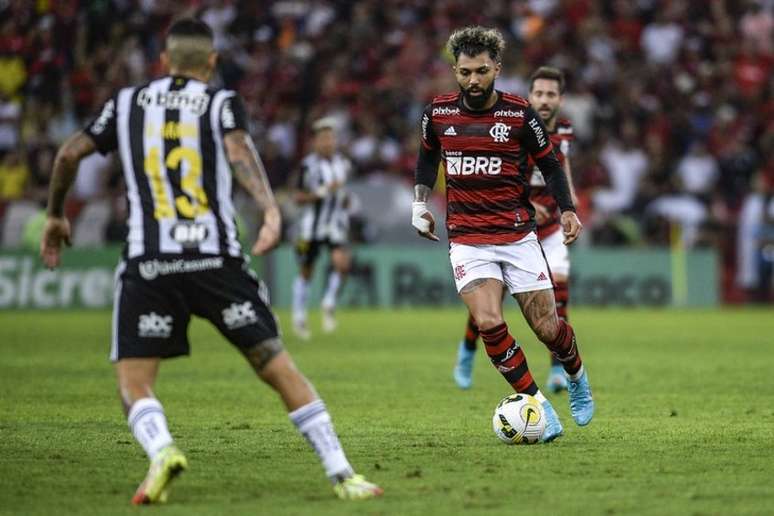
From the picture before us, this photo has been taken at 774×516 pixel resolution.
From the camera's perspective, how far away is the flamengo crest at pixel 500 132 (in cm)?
935

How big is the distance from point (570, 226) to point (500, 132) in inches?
30.0

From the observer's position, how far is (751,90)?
30562 mm

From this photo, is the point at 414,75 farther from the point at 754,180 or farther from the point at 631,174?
the point at 754,180

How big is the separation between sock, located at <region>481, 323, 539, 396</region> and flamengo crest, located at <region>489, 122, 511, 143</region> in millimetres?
1185

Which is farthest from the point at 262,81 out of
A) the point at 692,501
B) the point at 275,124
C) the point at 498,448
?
the point at 692,501

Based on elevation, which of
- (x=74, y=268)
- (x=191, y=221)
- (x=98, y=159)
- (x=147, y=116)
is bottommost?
(x=74, y=268)

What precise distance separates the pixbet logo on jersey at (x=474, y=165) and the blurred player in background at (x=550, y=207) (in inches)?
97.0

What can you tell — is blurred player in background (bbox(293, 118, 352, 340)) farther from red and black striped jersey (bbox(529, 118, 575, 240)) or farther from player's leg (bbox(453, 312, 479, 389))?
red and black striped jersey (bbox(529, 118, 575, 240))

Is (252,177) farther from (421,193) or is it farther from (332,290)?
(332,290)

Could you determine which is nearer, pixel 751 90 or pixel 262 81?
pixel 262 81

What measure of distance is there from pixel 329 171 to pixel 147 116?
14.4 meters

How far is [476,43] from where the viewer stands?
29.8 ft

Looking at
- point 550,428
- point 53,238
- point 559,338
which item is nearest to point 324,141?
point 559,338

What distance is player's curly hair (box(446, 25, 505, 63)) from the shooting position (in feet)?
29.8
